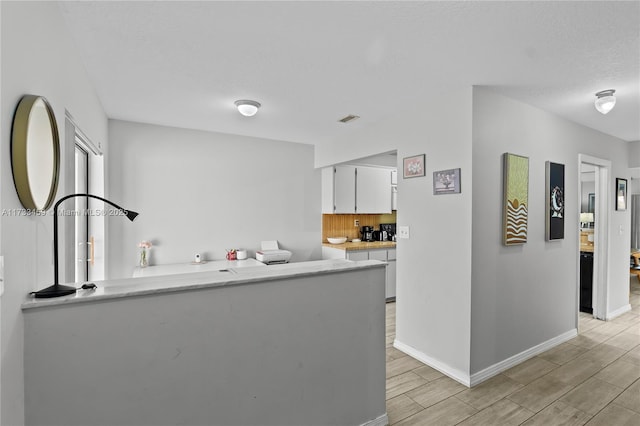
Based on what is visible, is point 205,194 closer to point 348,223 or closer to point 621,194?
point 348,223

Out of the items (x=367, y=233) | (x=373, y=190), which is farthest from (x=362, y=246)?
(x=373, y=190)

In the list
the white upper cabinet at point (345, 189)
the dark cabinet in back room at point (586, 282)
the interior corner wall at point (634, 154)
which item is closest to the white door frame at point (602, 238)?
the dark cabinet in back room at point (586, 282)

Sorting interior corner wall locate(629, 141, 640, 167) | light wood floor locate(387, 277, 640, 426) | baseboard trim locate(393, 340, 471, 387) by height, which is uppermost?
interior corner wall locate(629, 141, 640, 167)

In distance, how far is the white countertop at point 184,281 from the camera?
4.32 ft

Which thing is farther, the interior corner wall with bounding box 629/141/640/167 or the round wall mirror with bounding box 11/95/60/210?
the interior corner wall with bounding box 629/141/640/167

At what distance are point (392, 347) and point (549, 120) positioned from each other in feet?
9.14

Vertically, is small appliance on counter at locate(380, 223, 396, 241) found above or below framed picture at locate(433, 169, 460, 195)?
below

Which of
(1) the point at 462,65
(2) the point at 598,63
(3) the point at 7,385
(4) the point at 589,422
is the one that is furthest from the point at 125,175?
(4) the point at 589,422

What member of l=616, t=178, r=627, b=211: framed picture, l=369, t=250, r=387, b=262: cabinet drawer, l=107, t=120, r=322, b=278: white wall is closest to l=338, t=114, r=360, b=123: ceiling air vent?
l=107, t=120, r=322, b=278: white wall

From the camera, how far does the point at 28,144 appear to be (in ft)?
3.91

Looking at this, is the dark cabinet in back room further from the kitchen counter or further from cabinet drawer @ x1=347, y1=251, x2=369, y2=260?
cabinet drawer @ x1=347, y1=251, x2=369, y2=260

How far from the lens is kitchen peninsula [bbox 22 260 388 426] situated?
1.31 m

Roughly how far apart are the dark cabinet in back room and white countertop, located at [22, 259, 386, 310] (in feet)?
13.2

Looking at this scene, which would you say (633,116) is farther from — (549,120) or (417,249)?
(417,249)
